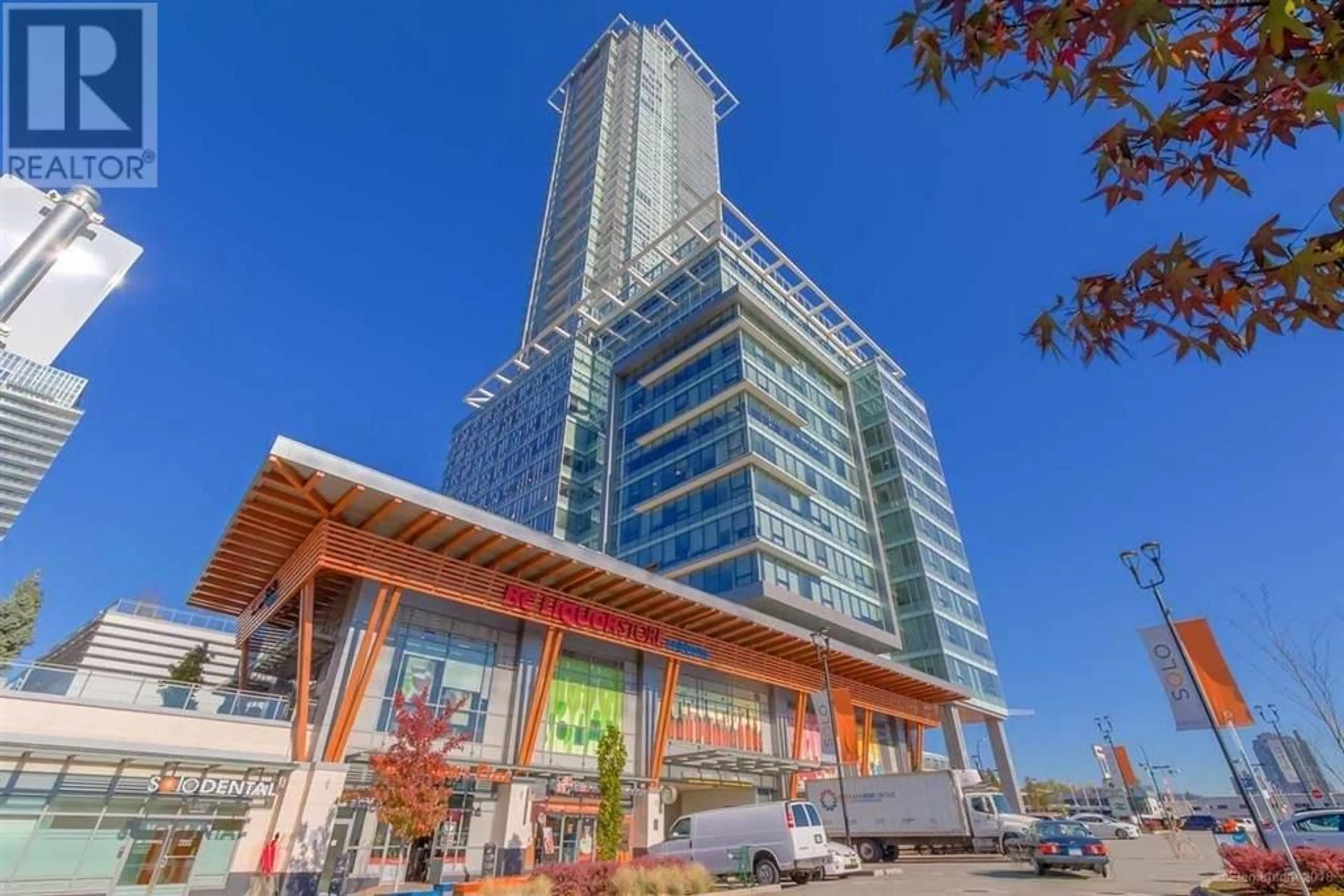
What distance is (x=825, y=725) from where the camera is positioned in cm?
3131

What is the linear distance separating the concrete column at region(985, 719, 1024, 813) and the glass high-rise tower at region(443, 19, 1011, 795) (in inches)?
8.7

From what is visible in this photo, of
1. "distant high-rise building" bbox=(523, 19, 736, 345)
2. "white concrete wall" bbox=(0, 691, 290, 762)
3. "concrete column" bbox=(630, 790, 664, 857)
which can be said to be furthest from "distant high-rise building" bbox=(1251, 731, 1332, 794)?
"distant high-rise building" bbox=(523, 19, 736, 345)

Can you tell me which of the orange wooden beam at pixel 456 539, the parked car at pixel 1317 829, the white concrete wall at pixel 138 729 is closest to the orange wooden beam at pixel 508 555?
the orange wooden beam at pixel 456 539

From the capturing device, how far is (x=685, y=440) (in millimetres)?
48781

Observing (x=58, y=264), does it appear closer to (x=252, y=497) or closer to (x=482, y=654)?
(x=252, y=497)

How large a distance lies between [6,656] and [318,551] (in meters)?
30.8

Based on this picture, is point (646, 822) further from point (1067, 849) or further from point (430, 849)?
point (1067, 849)

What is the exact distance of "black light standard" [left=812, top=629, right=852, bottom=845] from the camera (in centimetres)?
2489

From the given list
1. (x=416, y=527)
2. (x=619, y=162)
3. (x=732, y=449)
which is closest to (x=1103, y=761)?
(x=732, y=449)

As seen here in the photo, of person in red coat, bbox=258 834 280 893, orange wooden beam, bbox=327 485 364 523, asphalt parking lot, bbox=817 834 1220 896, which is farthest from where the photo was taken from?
orange wooden beam, bbox=327 485 364 523

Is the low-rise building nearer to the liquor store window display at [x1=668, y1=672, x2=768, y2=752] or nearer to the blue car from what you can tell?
the liquor store window display at [x1=668, y1=672, x2=768, y2=752]

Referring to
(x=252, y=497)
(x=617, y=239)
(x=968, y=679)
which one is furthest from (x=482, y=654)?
(x=617, y=239)

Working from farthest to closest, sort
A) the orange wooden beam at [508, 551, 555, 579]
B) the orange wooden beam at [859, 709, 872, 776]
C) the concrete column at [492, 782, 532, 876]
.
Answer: the orange wooden beam at [859, 709, 872, 776] < the orange wooden beam at [508, 551, 555, 579] < the concrete column at [492, 782, 532, 876]

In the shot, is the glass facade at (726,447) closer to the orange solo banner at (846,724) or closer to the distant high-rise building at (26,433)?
the orange solo banner at (846,724)
